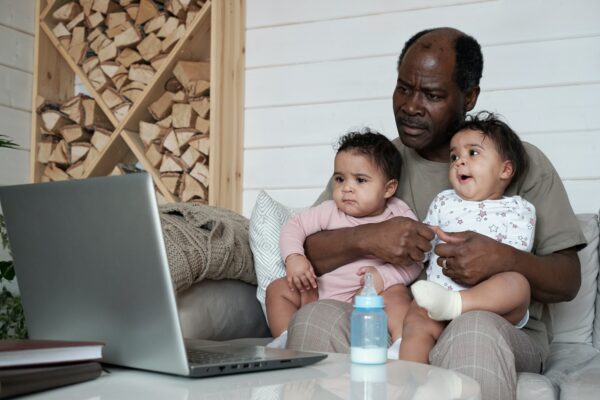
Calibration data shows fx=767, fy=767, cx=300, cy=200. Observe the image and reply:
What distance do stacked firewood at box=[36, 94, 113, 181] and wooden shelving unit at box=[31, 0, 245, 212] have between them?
4 cm

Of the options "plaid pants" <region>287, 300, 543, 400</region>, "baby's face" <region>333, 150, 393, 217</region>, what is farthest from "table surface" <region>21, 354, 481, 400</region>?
"baby's face" <region>333, 150, 393, 217</region>

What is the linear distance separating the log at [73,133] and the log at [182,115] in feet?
1.55

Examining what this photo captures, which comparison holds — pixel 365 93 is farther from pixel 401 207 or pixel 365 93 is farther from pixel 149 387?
pixel 149 387

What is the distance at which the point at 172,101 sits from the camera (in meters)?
3.32

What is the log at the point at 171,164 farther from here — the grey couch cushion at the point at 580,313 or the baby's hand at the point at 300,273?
the grey couch cushion at the point at 580,313

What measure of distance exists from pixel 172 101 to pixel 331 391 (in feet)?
8.30

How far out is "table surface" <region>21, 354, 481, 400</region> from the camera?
3.06ft

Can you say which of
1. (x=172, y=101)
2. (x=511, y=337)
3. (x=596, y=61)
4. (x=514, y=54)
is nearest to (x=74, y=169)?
(x=172, y=101)

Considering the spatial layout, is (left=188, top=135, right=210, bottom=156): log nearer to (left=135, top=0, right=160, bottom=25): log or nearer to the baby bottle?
(left=135, top=0, right=160, bottom=25): log

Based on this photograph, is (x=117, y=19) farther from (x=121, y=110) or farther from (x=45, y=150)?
(x=45, y=150)

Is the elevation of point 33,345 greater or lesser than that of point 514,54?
lesser

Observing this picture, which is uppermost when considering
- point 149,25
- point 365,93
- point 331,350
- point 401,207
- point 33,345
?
point 149,25

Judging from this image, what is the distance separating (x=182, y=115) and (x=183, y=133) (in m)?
0.08

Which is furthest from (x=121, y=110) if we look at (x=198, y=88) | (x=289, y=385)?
(x=289, y=385)
